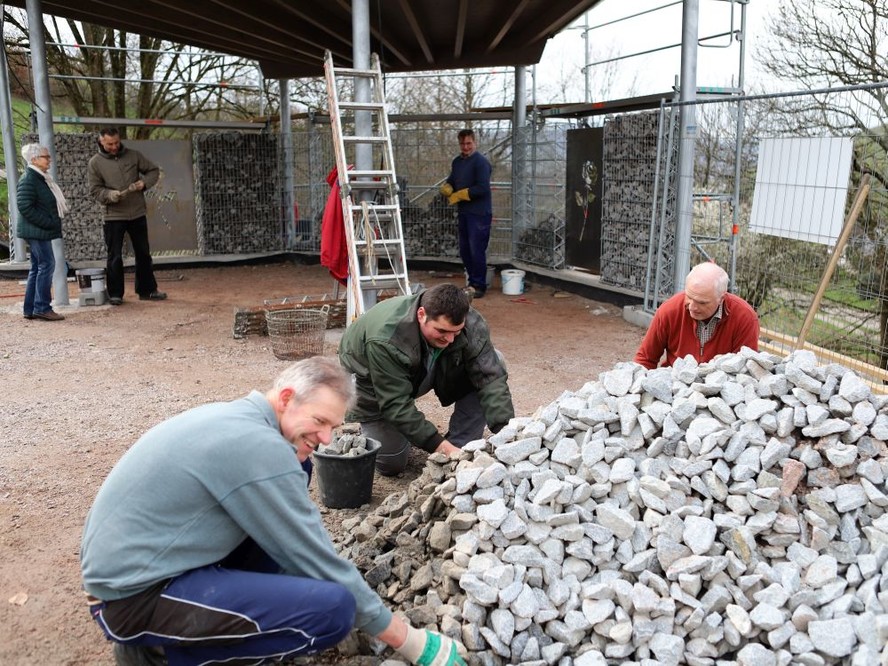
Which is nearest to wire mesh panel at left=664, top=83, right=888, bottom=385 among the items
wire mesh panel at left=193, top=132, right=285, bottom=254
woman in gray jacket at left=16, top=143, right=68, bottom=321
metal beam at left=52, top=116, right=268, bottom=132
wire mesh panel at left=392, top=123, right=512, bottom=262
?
wire mesh panel at left=392, top=123, right=512, bottom=262

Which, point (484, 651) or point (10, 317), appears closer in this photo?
point (484, 651)

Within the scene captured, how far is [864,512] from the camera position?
3.02 meters

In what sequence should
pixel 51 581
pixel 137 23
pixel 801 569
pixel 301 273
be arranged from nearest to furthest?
pixel 801 569 → pixel 51 581 → pixel 137 23 → pixel 301 273

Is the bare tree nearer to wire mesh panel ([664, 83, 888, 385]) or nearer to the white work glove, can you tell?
wire mesh panel ([664, 83, 888, 385])

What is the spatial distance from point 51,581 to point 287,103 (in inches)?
423

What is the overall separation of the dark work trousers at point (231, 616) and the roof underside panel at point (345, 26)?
21.3ft

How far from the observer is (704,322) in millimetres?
4195

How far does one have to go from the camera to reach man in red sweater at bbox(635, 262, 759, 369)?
3943 millimetres

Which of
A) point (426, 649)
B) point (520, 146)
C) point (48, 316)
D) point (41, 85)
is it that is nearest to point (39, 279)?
point (48, 316)

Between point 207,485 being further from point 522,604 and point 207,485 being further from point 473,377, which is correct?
point 473,377

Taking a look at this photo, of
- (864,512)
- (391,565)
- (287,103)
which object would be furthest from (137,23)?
(864,512)

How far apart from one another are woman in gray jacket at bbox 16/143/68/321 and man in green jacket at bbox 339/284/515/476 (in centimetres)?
544

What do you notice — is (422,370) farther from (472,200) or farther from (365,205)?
(472,200)

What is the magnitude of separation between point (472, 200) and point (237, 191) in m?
4.98
